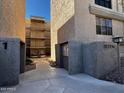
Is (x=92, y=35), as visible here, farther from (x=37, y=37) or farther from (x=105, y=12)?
(x=37, y=37)

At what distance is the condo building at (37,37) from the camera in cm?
2445

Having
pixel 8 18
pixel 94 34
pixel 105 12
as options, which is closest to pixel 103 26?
pixel 105 12

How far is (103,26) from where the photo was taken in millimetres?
10844

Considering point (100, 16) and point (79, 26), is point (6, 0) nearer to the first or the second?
point (79, 26)

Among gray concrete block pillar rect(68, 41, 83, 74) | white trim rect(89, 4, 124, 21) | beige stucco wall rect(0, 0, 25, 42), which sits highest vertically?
white trim rect(89, 4, 124, 21)

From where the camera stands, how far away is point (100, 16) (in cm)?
1049

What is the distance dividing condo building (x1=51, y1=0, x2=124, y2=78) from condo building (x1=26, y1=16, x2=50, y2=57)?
43.5ft

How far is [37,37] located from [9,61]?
19131 millimetres

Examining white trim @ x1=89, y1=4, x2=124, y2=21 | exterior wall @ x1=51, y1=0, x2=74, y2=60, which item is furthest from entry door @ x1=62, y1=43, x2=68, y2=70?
white trim @ x1=89, y1=4, x2=124, y2=21

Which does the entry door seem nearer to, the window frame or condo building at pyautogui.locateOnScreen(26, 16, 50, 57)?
the window frame

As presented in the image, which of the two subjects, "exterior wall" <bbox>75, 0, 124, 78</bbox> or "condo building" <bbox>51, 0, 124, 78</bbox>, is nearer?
"exterior wall" <bbox>75, 0, 124, 78</bbox>

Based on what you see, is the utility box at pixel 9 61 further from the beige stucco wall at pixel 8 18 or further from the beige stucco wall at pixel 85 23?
the beige stucco wall at pixel 85 23

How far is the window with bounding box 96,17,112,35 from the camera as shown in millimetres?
10451

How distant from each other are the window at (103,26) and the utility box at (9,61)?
6.97 metres
